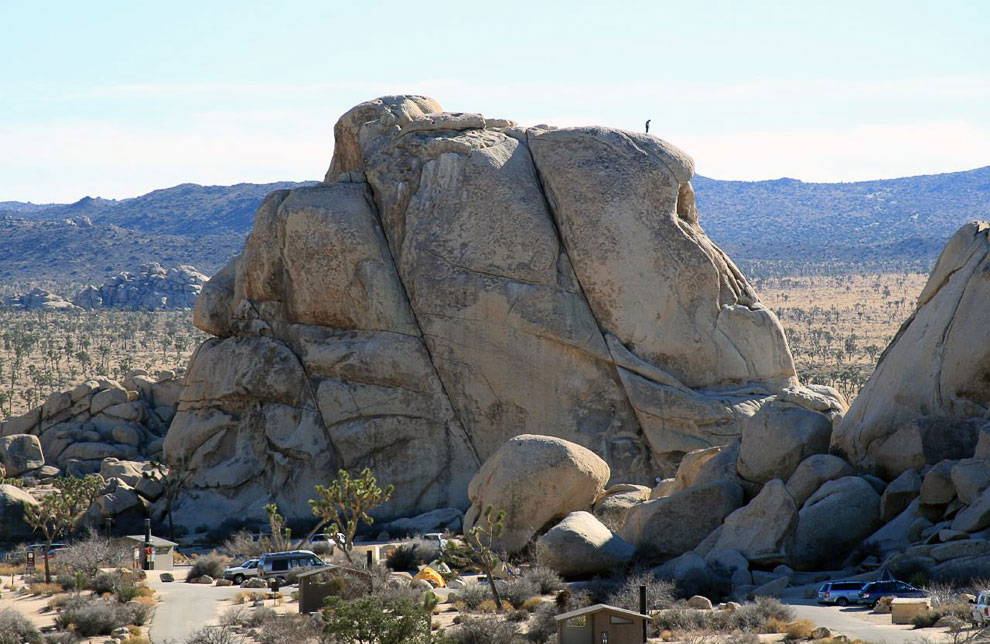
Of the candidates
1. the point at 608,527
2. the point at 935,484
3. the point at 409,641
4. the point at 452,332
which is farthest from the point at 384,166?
the point at 409,641

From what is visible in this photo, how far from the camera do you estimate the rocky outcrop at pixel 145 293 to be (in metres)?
151

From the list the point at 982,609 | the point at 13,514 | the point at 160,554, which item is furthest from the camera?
the point at 13,514

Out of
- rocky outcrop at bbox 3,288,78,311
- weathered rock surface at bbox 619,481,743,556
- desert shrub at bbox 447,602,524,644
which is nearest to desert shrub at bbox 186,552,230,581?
weathered rock surface at bbox 619,481,743,556

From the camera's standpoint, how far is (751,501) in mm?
32312

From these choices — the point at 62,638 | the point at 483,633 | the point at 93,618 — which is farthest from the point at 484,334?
the point at 62,638

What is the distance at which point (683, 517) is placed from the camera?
3341 centimetres

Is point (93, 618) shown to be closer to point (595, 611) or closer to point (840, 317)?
point (595, 611)

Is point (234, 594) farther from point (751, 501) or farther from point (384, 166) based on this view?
point (384, 166)

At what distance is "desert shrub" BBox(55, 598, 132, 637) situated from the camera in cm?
2788

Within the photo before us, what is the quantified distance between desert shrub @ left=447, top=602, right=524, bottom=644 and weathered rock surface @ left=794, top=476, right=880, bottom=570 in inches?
333

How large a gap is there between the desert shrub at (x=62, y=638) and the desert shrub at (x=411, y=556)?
35.3 ft

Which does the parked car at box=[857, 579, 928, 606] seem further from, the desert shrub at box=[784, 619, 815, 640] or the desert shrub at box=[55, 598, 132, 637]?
the desert shrub at box=[55, 598, 132, 637]

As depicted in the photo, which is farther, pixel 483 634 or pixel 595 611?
pixel 483 634

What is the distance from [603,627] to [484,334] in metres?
21.5
